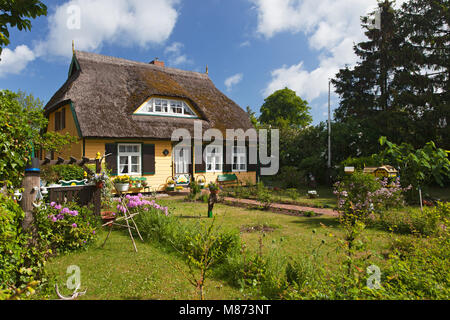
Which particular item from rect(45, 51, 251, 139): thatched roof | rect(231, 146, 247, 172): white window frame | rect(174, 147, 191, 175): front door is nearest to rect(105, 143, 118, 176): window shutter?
rect(45, 51, 251, 139): thatched roof

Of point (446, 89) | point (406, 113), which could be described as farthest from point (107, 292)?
point (446, 89)

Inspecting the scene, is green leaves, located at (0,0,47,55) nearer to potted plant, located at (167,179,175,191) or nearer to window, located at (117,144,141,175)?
window, located at (117,144,141,175)

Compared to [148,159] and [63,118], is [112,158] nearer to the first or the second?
[148,159]

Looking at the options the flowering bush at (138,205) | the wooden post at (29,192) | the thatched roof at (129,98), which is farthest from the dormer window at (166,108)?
the wooden post at (29,192)

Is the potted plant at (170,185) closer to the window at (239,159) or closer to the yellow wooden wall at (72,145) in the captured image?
the yellow wooden wall at (72,145)

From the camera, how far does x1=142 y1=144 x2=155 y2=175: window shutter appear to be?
13.5 metres

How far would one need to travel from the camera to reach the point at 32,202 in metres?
4.04

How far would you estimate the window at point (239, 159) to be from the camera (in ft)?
55.7

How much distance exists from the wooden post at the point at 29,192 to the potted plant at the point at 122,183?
24.1 feet

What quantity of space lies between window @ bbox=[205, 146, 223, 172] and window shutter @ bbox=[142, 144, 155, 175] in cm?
320

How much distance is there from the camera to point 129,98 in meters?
14.5

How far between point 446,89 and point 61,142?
20563mm

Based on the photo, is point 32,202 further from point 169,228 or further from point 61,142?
point 61,142

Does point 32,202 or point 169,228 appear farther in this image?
point 169,228
